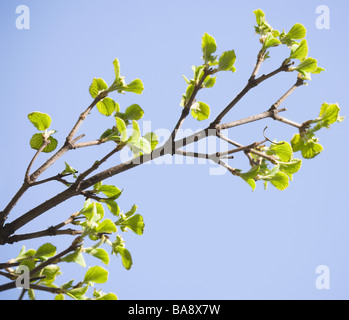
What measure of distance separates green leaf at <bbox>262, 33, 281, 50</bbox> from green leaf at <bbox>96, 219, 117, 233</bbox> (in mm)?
715

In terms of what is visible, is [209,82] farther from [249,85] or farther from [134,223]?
[134,223]

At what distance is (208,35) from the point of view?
1.27 meters

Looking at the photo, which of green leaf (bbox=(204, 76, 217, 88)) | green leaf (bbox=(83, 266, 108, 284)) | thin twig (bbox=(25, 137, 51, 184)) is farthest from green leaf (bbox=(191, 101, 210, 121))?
green leaf (bbox=(83, 266, 108, 284))

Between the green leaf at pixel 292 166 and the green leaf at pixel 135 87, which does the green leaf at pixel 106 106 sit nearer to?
the green leaf at pixel 135 87

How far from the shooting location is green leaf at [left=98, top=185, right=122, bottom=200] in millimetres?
1291

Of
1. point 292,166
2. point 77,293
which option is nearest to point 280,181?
point 292,166

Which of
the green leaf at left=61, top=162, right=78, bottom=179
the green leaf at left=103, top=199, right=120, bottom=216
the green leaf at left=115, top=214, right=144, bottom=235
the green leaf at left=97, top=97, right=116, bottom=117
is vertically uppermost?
the green leaf at left=97, top=97, right=116, bottom=117

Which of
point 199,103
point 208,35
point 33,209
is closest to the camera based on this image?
point 33,209

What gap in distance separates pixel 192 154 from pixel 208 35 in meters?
0.38

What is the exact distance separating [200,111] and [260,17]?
0.37 metres

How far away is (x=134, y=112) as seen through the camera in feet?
4.52

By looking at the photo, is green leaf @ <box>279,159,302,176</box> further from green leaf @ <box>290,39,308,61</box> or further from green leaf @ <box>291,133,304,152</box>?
green leaf @ <box>290,39,308,61</box>
